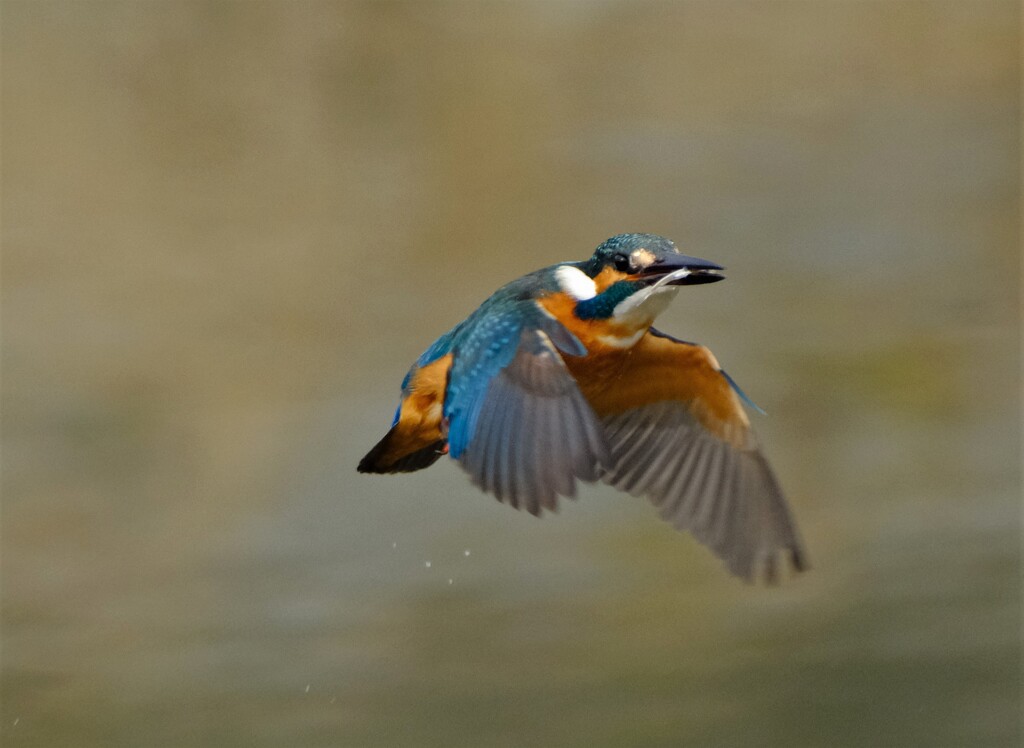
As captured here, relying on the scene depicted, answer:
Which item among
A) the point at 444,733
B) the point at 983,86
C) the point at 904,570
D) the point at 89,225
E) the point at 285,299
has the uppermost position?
the point at 983,86

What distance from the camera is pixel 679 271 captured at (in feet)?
8.53

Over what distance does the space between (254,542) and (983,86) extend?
405 cm

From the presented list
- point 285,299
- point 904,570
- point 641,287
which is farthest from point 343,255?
point 641,287

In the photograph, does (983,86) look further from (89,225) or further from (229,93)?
(89,225)

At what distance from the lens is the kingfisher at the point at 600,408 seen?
2.47m

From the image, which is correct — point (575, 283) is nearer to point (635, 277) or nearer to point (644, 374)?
point (635, 277)

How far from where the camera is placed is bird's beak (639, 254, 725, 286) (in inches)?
100

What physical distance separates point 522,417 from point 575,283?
38 centimetres

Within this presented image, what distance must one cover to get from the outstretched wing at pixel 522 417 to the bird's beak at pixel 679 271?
0.54 ft

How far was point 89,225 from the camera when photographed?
21.6 feet

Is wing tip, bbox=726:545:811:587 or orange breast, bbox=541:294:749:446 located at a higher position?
orange breast, bbox=541:294:749:446

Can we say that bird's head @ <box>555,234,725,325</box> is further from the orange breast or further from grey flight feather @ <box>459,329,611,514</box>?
grey flight feather @ <box>459,329,611,514</box>

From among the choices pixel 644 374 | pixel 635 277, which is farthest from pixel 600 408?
pixel 635 277

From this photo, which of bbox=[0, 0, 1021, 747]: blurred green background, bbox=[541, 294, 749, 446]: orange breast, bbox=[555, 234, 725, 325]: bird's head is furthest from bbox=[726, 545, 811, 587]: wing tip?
bbox=[0, 0, 1021, 747]: blurred green background
